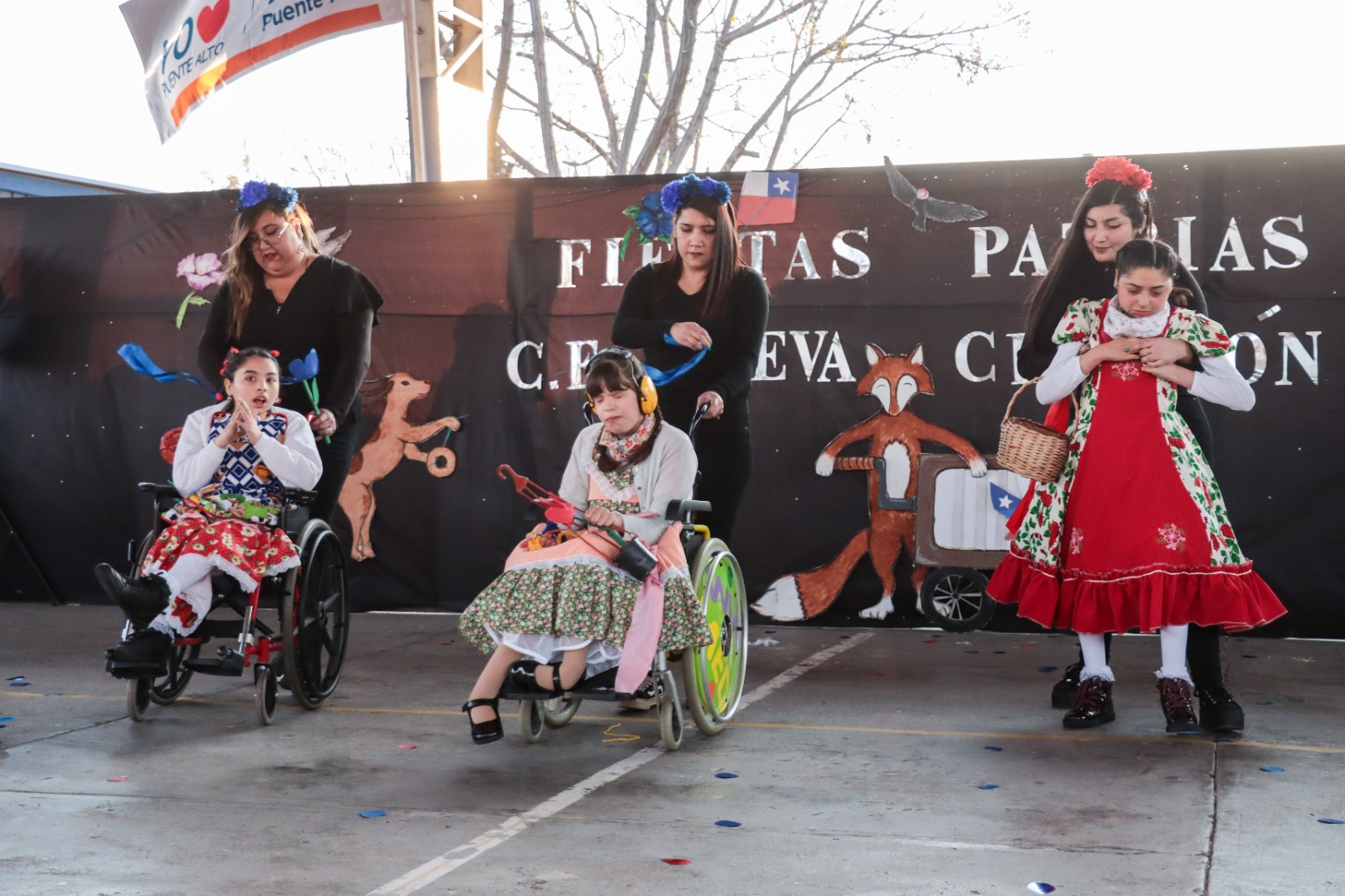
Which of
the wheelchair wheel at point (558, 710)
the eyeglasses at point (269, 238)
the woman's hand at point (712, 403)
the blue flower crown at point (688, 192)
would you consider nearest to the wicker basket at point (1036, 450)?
the woman's hand at point (712, 403)

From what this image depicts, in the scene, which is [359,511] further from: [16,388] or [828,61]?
[828,61]

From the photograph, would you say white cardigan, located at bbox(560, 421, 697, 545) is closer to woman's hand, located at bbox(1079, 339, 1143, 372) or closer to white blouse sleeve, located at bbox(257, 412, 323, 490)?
white blouse sleeve, located at bbox(257, 412, 323, 490)

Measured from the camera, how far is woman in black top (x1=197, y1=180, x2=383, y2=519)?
15.4 feet

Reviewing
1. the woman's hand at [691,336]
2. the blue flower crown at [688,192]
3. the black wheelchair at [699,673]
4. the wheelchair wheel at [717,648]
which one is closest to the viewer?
the black wheelchair at [699,673]

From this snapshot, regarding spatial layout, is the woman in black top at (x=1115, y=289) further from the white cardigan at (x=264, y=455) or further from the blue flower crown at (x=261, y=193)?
the blue flower crown at (x=261, y=193)

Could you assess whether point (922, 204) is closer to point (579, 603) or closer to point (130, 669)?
point (579, 603)

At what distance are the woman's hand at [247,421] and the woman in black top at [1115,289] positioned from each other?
7.89 feet

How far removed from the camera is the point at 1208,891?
2.57 meters

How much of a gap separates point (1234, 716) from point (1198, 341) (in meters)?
1.07

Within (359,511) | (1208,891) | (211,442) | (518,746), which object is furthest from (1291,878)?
(359,511)

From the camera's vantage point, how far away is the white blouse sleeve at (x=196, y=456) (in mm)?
4230

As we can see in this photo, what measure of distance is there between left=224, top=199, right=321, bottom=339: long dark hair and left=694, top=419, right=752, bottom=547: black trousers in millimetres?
1563

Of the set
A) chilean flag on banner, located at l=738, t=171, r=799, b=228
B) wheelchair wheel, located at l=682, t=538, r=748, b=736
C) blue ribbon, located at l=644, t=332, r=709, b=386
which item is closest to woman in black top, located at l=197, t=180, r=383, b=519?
blue ribbon, located at l=644, t=332, r=709, b=386

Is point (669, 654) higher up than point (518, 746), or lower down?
higher up
